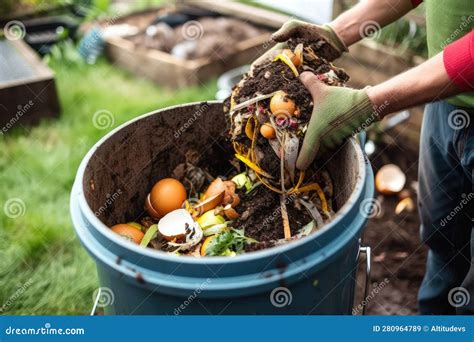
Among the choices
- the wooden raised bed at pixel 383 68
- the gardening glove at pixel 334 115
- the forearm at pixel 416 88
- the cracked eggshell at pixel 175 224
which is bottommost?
the wooden raised bed at pixel 383 68

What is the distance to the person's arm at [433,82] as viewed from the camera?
1.62m

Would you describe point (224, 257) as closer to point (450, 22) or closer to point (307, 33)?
point (307, 33)

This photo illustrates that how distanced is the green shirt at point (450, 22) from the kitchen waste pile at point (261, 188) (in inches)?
14.9

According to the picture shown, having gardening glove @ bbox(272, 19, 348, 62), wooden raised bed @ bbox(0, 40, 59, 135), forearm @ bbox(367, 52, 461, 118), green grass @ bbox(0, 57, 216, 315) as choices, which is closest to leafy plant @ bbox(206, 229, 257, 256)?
forearm @ bbox(367, 52, 461, 118)

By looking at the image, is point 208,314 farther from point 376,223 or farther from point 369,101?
point 376,223

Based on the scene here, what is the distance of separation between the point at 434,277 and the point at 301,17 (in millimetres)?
2975

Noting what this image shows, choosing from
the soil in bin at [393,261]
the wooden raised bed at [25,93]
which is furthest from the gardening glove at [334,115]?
the wooden raised bed at [25,93]

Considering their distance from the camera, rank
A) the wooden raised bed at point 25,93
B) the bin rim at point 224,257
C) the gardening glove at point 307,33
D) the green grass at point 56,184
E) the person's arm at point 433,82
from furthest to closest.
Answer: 1. the wooden raised bed at point 25,93
2. the green grass at point 56,184
3. the gardening glove at point 307,33
4. the person's arm at point 433,82
5. the bin rim at point 224,257

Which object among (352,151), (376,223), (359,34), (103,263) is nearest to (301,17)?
(376,223)

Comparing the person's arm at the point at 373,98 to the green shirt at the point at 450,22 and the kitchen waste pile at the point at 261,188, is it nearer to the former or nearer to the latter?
the kitchen waste pile at the point at 261,188

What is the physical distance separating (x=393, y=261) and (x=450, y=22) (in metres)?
1.48

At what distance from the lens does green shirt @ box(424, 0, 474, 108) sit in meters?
1.76

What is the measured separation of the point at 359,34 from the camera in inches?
84.4

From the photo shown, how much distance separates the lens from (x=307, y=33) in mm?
2035
